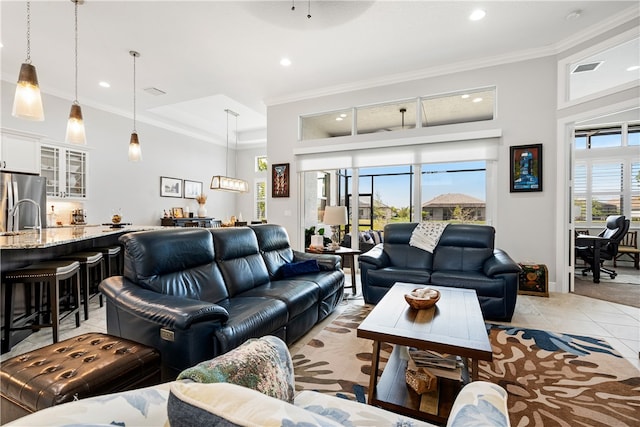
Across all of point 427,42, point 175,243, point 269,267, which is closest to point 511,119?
point 427,42

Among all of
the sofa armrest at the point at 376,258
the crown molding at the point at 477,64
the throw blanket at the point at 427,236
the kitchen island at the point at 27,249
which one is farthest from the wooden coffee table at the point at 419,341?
the crown molding at the point at 477,64

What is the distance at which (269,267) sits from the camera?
3.32m

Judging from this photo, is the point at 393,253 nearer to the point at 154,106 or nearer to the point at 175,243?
the point at 175,243

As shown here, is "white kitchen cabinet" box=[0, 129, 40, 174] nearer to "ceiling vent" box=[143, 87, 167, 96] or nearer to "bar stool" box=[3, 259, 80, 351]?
"ceiling vent" box=[143, 87, 167, 96]

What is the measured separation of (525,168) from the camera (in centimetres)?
432

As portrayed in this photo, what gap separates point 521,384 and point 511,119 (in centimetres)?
377

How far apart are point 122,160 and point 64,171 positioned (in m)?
1.14

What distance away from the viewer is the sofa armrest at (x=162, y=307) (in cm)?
173

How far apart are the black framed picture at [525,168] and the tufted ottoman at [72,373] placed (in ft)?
15.8

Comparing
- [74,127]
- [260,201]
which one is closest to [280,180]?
[74,127]

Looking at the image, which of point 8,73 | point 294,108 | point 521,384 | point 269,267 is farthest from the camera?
point 294,108

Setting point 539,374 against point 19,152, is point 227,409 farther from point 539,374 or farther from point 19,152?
point 19,152

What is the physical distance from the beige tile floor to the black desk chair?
1451mm

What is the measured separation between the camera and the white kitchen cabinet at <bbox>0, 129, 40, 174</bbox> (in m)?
4.66
